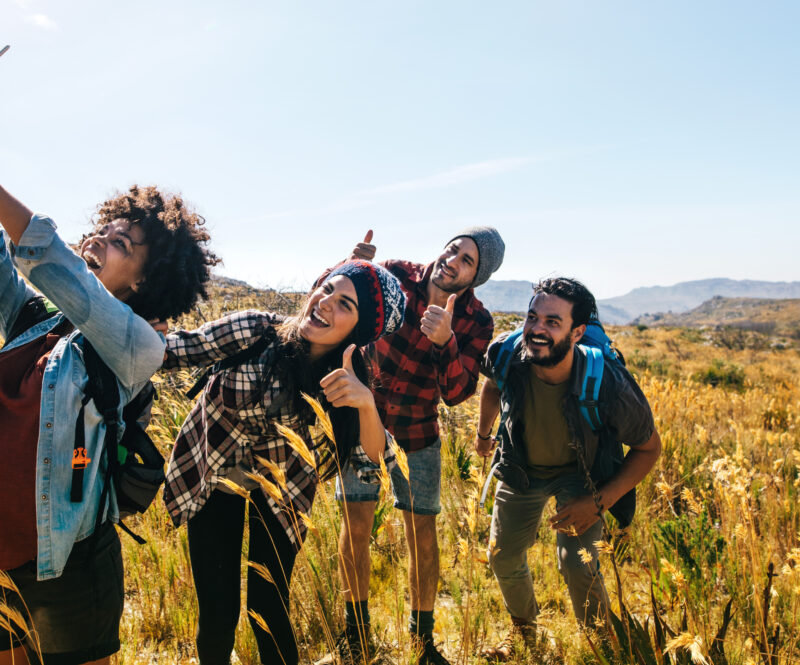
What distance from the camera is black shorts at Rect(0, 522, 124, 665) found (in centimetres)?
133

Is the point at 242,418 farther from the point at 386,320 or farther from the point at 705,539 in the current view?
the point at 705,539

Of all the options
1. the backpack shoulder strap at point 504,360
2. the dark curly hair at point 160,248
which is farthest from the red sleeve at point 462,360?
the dark curly hair at point 160,248

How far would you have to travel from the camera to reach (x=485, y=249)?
3092 mm

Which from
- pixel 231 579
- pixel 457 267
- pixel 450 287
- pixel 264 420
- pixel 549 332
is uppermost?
pixel 457 267

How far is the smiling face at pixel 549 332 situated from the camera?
2549 millimetres

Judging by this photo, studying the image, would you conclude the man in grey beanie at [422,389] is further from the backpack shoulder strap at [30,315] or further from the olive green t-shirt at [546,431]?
the backpack shoulder strap at [30,315]

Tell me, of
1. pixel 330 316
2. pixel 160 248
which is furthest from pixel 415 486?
pixel 160 248

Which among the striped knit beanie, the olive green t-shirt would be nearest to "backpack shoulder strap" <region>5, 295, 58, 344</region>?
the striped knit beanie

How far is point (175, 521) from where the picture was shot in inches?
73.5

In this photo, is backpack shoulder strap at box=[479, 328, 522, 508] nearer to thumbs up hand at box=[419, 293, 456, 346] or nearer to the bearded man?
the bearded man

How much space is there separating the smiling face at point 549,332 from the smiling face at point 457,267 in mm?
511

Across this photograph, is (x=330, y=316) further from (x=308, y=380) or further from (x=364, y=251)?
(x=364, y=251)

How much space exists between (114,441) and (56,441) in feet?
0.61

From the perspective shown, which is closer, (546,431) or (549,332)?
(549,332)
